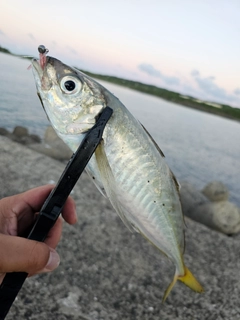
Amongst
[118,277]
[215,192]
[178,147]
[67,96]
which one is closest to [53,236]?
[67,96]

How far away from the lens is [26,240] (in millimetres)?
1467

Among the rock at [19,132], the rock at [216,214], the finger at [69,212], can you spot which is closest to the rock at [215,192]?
the rock at [216,214]

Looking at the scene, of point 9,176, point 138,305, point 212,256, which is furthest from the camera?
point 9,176

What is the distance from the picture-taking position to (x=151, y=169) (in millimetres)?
1640

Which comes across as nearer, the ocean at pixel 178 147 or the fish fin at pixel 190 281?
the fish fin at pixel 190 281

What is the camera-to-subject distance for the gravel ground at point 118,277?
3297 millimetres

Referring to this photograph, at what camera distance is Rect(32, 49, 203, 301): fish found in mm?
1505

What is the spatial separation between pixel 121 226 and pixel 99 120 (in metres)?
3.49

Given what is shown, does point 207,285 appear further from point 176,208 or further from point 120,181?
point 120,181

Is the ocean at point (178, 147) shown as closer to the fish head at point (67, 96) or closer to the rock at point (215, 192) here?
the rock at point (215, 192)

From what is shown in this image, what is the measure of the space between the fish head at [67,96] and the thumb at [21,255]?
506mm

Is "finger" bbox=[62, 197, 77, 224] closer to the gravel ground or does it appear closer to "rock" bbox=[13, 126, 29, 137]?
the gravel ground

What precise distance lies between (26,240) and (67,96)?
67cm

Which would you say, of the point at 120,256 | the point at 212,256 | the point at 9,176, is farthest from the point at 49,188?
the point at 9,176
